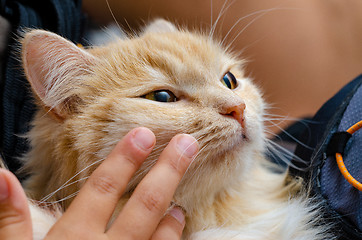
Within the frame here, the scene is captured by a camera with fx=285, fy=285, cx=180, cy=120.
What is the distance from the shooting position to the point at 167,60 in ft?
2.64

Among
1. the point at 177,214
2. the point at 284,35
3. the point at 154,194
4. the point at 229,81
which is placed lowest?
the point at 177,214

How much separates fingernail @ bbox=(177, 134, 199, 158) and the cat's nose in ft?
0.48

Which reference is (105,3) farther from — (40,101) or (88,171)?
(88,171)

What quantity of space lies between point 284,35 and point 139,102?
92cm

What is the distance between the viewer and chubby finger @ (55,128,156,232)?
59 cm

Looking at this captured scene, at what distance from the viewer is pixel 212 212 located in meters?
0.86

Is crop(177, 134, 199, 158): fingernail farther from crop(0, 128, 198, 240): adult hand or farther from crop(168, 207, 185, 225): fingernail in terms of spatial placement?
crop(168, 207, 185, 225): fingernail

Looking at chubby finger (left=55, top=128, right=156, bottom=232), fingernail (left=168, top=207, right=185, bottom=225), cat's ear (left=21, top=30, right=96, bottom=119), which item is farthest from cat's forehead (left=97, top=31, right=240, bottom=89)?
fingernail (left=168, top=207, right=185, bottom=225)

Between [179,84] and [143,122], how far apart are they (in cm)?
17

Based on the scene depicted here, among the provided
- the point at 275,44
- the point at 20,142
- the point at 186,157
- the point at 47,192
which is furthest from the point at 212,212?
the point at 275,44

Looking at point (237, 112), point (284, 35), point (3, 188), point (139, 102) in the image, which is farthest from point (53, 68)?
point (284, 35)

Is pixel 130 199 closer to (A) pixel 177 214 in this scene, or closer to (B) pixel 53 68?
(A) pixel 177 214

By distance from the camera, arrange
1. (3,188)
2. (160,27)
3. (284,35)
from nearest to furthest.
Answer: (3,188), (160,27), (284,35)

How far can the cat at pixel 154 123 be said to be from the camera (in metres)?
0.72
